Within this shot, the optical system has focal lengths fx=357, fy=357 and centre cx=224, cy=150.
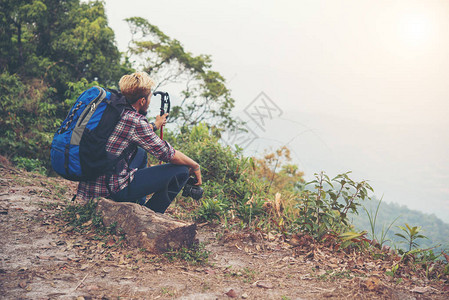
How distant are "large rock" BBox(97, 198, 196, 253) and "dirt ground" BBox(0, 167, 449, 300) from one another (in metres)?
0.11

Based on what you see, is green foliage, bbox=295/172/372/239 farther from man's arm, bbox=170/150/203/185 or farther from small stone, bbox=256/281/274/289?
man's arm, bbox=170/150/203/185

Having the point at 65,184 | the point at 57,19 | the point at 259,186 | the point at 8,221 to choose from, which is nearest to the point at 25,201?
the point at 8,221

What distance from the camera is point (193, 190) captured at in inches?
141

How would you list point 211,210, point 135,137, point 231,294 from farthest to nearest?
point 211,210
point 135,137
point 231,294

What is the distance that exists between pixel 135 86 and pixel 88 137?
2.00ft

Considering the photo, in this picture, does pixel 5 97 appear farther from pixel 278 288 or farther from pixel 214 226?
pixel 278 288

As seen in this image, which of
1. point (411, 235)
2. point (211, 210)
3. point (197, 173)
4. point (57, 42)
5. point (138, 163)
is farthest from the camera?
point (57, 42)

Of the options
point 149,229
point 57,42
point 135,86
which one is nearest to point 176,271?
point 149,229

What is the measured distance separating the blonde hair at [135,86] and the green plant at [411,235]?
2668 mm

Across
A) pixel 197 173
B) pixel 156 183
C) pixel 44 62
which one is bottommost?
pixel 156 183

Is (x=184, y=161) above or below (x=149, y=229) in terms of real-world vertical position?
above

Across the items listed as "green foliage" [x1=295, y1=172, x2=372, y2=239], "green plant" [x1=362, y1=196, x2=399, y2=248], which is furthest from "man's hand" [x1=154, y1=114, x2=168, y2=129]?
"green plant" [x1=362, y1=196, x2=399, y2=248]

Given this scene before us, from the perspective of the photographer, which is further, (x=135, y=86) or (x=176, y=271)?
(x=135, y=86)

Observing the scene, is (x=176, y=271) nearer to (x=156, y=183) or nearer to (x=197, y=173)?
(x=156, y=183)
